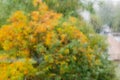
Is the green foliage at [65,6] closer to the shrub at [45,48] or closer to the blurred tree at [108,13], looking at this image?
the shrub at [45,48]

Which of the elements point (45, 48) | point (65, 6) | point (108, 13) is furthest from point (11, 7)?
point (108, 13)

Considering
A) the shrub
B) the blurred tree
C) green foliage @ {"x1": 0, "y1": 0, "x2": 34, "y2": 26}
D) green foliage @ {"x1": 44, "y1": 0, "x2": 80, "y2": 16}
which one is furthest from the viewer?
the blurred tree

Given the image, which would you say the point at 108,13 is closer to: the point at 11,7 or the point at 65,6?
the point at 65,6

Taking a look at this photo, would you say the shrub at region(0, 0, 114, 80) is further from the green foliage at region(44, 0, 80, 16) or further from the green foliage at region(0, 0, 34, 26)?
the green foliage at region(44, 0, 80, 16)

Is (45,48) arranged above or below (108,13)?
above

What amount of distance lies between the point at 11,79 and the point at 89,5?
2649 millimetres

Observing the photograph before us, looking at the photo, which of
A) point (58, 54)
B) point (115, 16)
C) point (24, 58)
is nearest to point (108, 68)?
point (58, 54)

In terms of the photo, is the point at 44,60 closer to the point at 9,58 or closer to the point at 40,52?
the point at 40,52

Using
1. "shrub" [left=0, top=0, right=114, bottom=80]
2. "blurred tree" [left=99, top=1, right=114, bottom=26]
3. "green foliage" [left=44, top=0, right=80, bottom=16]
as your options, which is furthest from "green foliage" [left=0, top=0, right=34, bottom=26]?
"blurred tree" [left=99, top=1, right=114, bottom=26]

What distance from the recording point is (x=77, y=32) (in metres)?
5.17

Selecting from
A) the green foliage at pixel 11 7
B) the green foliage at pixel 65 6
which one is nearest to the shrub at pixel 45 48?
the green foliage at pixel 11 7

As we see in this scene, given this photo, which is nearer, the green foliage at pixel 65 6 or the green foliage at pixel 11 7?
the green foliage at pixel 11 7

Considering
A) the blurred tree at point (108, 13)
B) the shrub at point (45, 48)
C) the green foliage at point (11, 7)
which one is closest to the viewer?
the shrub at point (45, 48)

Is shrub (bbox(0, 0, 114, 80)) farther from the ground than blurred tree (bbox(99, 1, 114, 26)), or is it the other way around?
shrub (bbox(0, 0, 114, 80))
